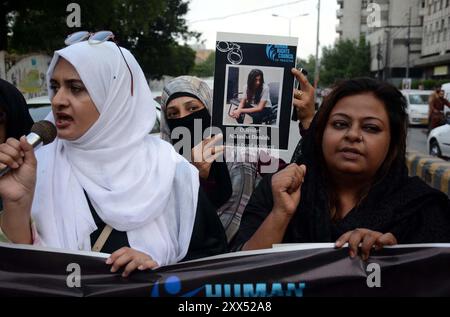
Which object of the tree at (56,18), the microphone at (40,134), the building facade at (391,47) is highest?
the building facade at (391,47)

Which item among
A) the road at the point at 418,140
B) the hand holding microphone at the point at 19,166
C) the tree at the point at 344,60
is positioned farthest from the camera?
the tree at the point at 344,60

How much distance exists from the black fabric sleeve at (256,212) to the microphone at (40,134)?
2.45 ft

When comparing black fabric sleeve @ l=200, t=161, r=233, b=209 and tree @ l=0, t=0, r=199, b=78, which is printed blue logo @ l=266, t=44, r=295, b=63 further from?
tree @ l=0, t=0, r=199, b=78

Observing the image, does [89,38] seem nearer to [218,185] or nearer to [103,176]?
[103,176]

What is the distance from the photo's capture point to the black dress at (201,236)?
1890 mm

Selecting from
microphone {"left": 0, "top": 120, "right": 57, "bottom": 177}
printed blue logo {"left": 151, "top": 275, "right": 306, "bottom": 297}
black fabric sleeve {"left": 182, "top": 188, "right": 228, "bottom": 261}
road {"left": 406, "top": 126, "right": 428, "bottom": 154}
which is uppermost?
→ microphone {"left": 0, "top": 120, "right": 57, "bottom": 177}

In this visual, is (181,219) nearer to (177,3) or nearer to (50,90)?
(50,90)

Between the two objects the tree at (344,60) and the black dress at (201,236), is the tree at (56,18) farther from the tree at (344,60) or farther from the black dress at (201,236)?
the tree at (344,60)

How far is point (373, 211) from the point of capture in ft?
6.06

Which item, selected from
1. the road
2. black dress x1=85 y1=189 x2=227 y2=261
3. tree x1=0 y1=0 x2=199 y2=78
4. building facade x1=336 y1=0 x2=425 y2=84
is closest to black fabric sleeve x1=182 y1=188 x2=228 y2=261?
black dress x1=85 y1=189 x2=227 y2=261

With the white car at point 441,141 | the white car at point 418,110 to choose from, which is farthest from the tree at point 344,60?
the white car at point 441,141

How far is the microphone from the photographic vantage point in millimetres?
1637

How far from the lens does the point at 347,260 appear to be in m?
1.66

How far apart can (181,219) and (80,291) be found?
0.45 meters
